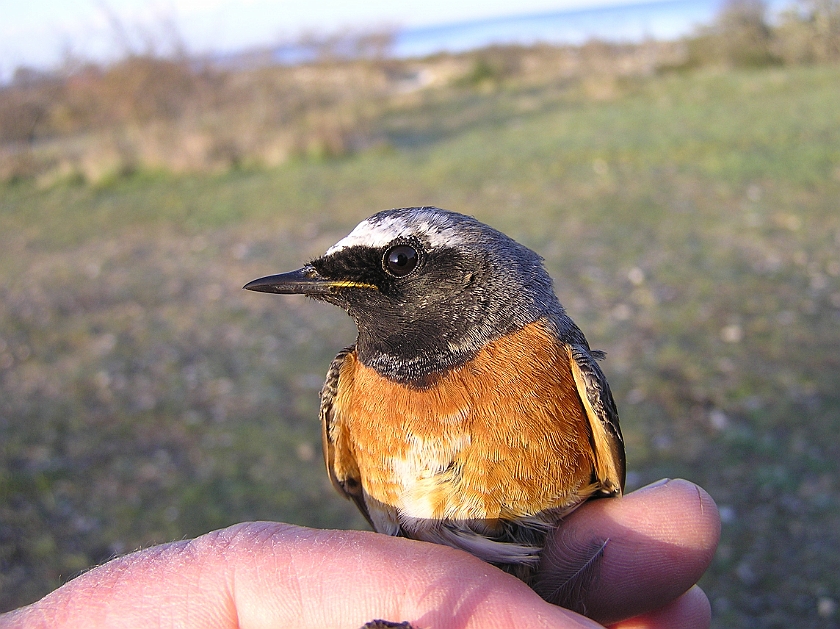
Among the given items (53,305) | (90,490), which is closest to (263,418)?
(90,490)

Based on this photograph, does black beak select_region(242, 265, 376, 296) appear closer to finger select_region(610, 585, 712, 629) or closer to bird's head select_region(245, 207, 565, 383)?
bird's head select_region(245, 207, 565, 383)

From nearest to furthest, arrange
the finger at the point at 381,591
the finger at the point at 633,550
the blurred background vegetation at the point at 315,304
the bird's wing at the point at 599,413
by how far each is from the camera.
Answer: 1. the finger at the point at 381,591
2. the bird's wing at the point at 599,413
3. the finger at the point at 633,550
4. the blurred background vegetation at the point at 315,304

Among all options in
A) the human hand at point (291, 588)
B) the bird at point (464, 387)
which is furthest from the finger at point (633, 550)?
the human hand at point (291, 588)

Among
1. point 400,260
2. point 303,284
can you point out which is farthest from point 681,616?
point 303,284

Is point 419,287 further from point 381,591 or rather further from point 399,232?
point 381,591

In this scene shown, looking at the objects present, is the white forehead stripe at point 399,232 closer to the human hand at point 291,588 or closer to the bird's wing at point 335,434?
the bird's wing at point 335,434

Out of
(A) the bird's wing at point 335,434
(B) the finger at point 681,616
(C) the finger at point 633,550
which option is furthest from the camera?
(B) the finger at point 681,616
